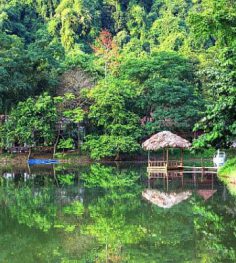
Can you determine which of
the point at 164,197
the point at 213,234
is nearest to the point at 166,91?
the point at 164,197

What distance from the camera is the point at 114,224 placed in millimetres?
9375

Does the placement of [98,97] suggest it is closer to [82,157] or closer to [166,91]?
[82,157]

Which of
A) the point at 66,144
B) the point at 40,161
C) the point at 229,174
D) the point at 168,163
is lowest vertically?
the point at 40,161

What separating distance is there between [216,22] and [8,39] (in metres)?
18.0

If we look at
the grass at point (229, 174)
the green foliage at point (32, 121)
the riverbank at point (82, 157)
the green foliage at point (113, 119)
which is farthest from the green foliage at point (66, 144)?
the grass at point (229, 174)

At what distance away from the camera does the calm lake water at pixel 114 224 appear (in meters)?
7.15

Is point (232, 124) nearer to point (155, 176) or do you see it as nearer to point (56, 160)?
point (155, 176)

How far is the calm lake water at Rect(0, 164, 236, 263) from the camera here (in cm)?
715

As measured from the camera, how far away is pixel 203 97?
102 ft

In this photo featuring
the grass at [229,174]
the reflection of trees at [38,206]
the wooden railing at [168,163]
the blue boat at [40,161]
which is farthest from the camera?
the blue boat at [40,161]

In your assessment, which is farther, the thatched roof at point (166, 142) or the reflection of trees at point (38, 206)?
the thatched roof at point (166, 142)

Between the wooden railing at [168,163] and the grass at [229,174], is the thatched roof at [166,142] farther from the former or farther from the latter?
the grass at [229,174]

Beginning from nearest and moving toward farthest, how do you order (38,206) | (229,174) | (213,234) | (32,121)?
(213,234) < (38,206) < (229,174) < (32,121)

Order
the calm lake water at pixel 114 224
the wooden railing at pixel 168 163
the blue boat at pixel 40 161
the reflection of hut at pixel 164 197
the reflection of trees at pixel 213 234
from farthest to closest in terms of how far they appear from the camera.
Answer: the blue boat at pixel 40 161 < the wooden railing at pixel 168 163 < the reflection of hut at pixel 164 197 < the calm lake water at pixel 114 224 < the reflection of trees at pixel 213 234
